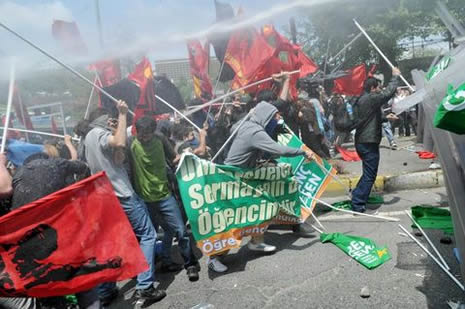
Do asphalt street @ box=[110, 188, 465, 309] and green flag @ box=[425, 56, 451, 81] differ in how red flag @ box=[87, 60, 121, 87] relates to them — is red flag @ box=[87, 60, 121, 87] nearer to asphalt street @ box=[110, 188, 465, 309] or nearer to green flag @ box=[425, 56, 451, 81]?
asphalt street @ box=[110, 188, 465, 309]

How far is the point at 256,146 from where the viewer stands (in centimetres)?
443

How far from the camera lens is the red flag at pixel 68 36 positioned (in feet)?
19.4

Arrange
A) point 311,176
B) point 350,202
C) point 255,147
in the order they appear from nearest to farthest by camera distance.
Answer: point 255,147, point 311,176, point 350,202

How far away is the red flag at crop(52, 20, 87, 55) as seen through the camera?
19.4 ft

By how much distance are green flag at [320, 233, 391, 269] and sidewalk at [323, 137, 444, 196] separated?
6.09 feet

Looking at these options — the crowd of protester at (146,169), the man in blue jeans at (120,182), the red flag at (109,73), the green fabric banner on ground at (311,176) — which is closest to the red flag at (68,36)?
the red flag at (109,73)

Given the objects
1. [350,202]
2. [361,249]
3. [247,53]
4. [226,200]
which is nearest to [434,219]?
[361,249]

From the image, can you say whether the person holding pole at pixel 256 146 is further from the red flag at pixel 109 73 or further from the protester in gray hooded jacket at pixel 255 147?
the red flag at pixel 109 73

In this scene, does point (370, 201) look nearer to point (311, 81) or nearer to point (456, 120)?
point (456, 120)

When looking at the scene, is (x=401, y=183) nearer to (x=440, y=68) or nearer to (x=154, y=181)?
(x=154, y=181)

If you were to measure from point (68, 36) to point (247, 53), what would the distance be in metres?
2.98

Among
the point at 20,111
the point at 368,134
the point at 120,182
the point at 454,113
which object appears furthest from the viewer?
the point at 20,111

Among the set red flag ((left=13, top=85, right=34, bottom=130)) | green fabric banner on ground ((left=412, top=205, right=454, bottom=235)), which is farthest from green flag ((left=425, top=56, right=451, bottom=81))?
red flag ((left=13, top=85, right=34, bottom=130))

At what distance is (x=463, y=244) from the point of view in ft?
8.20
